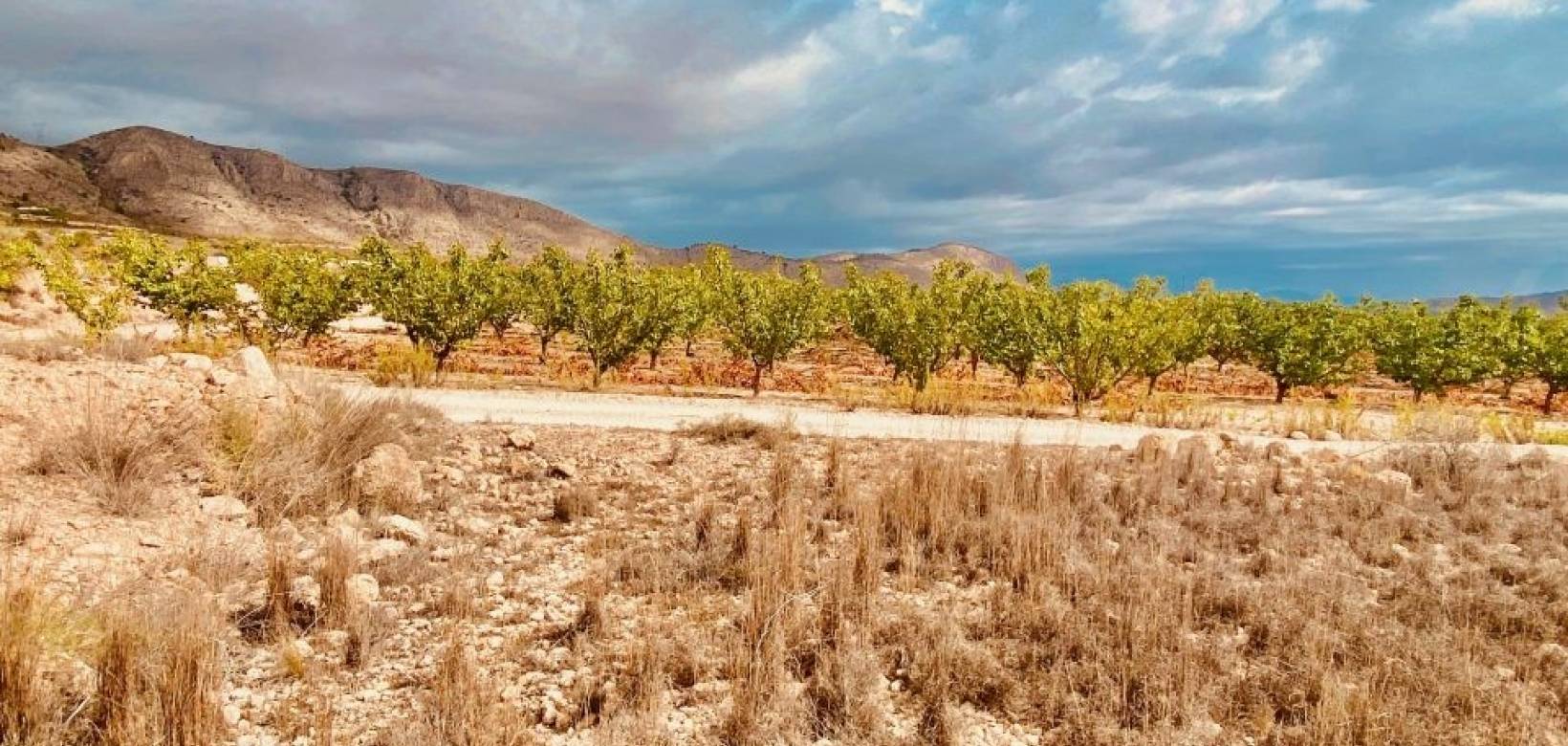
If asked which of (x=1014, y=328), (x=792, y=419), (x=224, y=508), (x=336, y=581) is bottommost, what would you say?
(x=336, y=581)

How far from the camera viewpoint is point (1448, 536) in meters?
8.82

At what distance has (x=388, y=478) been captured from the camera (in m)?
8.73

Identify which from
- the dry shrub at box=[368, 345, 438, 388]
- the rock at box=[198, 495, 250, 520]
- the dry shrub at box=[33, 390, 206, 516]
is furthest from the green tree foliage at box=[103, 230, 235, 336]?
the rock at box=[198, 495, 250, 520]

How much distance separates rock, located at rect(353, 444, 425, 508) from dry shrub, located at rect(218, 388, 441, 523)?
0.48 ft

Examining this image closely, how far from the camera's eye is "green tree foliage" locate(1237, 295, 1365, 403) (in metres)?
32.3

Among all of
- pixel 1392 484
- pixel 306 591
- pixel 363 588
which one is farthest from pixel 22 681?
pixel 1392 484

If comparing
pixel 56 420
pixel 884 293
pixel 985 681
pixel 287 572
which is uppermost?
pixel 884 293

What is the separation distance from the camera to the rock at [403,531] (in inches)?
293


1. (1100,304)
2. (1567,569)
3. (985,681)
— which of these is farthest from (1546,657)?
(1100,304)

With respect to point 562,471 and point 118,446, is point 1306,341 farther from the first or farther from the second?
point 118,446

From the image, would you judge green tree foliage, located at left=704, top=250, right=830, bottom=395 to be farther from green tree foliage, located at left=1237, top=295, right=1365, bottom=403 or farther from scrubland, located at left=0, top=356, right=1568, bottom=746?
green tree foliage, located at left=1237, top=295, right=1365, bottom=403

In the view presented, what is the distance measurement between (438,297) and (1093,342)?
20.0m

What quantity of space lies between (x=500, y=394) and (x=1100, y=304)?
1706 cm

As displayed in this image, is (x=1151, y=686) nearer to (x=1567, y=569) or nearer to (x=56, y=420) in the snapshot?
(x=1567, y=569)
